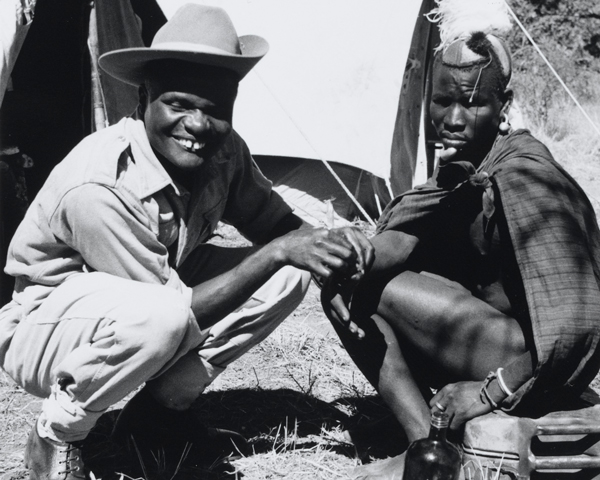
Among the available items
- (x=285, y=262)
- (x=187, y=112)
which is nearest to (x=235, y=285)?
(x=285, y=262)

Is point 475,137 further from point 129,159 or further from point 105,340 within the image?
point 105,340

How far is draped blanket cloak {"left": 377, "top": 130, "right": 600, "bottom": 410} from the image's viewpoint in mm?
2150

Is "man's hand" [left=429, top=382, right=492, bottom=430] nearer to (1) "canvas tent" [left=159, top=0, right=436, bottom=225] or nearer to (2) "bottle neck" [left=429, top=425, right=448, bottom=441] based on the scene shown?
(2) "bottle neck" [left=429, top=425, right=448, bottom=441]

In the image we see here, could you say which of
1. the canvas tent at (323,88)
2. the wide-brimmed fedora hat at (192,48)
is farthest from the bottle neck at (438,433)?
the canvas tent at (323,88)

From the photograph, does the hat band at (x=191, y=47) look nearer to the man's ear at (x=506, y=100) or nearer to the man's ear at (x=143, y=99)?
the man's ear at (x=143, y=99)

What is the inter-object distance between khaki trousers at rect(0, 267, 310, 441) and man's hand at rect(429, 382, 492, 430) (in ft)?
2.61

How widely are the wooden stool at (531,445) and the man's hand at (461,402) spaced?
0.10 feet

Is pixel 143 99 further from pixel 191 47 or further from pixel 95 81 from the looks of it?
pixel 95 81

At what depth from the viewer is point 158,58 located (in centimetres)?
242

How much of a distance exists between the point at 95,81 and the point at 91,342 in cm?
327

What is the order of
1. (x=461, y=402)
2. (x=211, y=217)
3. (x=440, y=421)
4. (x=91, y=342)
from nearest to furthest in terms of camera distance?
(x=440, y=421) < (x=91, y=342) < (x=461, y=402) < (x=211, y=217)

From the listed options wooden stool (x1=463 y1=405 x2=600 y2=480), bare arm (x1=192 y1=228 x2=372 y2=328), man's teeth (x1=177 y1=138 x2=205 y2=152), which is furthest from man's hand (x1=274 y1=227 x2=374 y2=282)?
wooden stool (x1=463 y1=405 x2=600 y2=480)

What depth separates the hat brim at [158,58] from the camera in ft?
7.73

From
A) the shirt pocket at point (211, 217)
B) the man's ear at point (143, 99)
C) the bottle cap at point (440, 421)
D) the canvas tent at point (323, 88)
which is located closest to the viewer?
Result: the bottle cap at point (440, 421)
